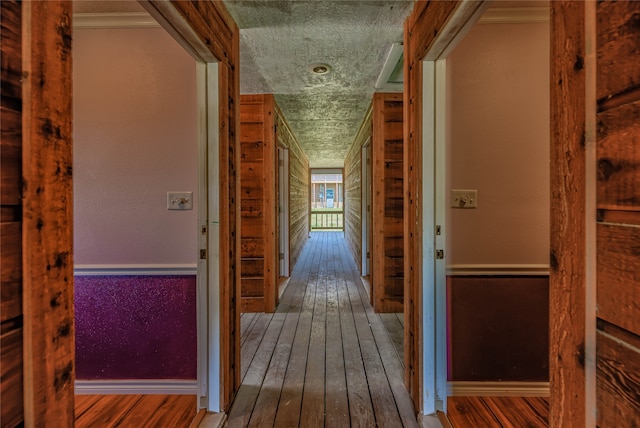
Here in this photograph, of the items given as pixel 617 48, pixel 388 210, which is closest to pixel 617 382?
pixel 617 48

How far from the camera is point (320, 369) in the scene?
2082 mm

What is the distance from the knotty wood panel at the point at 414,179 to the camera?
1572 millimetres

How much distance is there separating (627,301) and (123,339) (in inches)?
88.5

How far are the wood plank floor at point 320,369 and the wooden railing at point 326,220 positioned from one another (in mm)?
8245

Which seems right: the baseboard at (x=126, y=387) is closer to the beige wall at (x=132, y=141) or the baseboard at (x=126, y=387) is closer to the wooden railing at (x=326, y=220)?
the beige wall at (x=132, y=141)

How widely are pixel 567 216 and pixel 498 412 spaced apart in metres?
1.59

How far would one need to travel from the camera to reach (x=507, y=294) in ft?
5.92

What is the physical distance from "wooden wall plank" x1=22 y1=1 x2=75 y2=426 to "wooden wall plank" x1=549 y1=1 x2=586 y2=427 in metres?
1.03

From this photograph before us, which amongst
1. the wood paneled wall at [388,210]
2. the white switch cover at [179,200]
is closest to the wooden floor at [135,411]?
the white switch cover at [179,200]

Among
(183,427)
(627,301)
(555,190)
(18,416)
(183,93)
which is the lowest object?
(183,427)

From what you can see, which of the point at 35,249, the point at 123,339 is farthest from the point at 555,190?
the point at 123,339

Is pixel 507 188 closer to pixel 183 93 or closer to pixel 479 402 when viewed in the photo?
pixel 479 402

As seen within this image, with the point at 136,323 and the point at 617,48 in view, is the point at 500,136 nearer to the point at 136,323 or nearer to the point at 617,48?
the point at 617,48


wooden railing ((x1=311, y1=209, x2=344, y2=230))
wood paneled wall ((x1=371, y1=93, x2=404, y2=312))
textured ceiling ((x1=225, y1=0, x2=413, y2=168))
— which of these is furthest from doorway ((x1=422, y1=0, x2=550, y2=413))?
wooden railing ((x1=311, y1=209, x2=344, y2=230))
